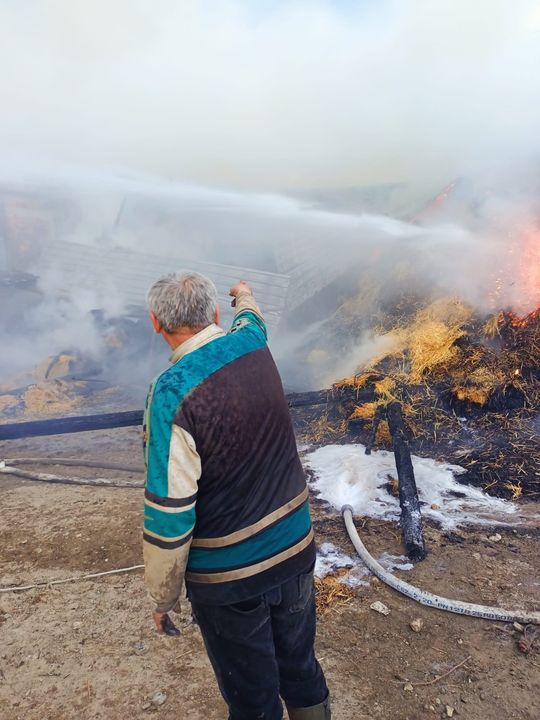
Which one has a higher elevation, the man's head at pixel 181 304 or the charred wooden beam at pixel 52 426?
the man's head at pixel 181 304

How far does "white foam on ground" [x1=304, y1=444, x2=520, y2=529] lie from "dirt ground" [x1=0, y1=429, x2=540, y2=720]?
28 cm

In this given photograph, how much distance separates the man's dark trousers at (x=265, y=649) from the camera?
7.85 ft

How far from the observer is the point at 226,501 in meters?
2.32

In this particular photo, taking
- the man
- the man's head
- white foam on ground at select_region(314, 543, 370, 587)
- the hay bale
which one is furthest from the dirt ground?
the hay bale

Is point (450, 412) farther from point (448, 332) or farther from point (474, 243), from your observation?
point (474, 243)

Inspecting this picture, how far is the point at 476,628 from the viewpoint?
371 centimetres

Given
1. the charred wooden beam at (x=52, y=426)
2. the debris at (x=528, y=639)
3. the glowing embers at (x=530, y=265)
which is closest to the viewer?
the debris at (x=528, y=639)

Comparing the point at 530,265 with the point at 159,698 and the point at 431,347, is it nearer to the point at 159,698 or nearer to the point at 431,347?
the point at 431,347

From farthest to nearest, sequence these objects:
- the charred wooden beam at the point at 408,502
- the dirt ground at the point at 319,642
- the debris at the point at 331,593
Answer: the charred wooden beam at the point at 408,502, the debris at the point at 331,593, the dirt ground at the point at 319,642

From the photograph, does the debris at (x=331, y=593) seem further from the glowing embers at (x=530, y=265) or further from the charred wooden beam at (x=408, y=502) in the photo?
the glowing embers at (x=530, y=265)

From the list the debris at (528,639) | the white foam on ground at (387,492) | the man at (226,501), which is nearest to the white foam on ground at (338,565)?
the white foam on ground at (387,492)

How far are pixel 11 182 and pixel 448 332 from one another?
15.8 m

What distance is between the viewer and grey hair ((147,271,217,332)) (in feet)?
7.68

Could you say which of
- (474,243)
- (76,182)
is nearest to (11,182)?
(76,182)
